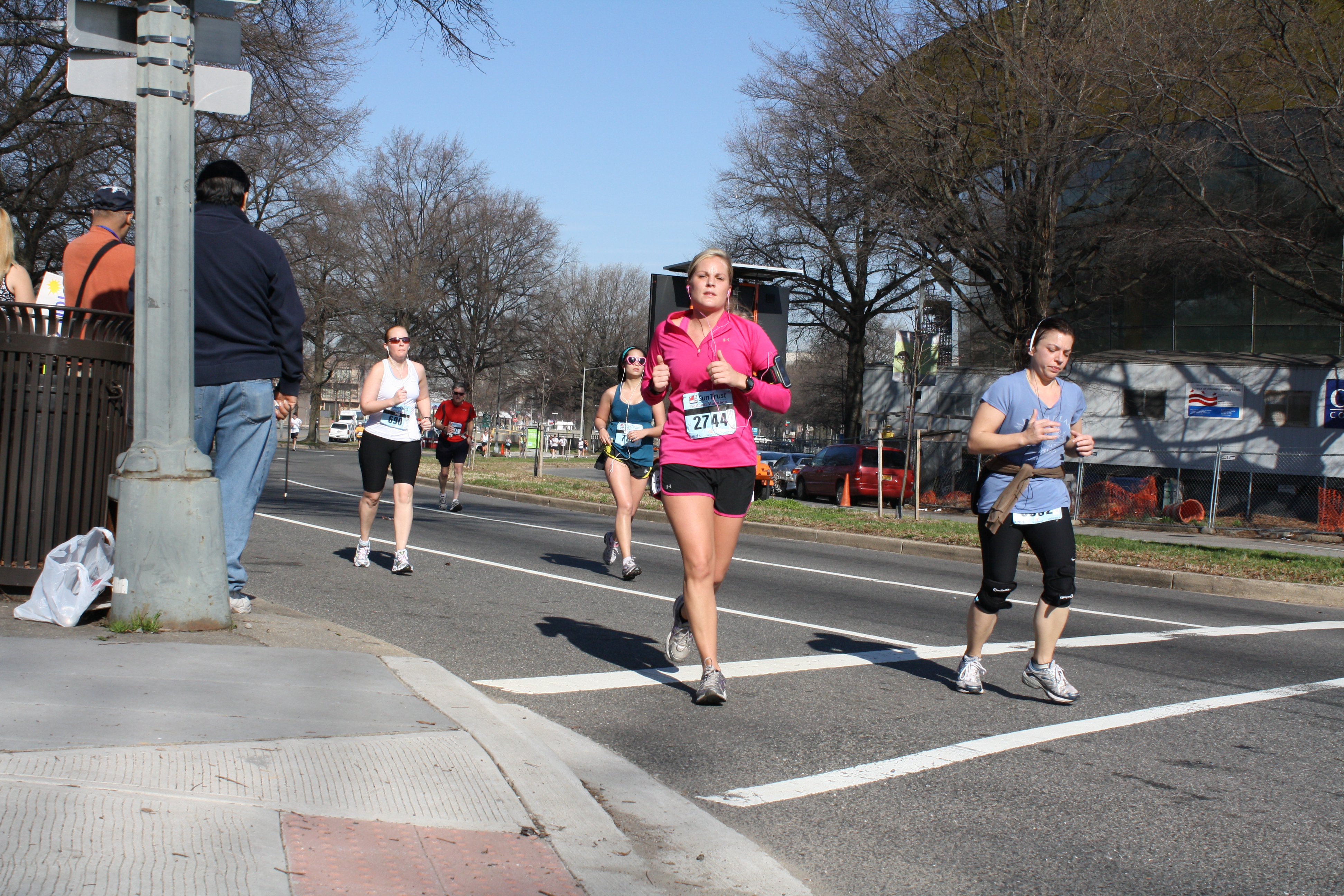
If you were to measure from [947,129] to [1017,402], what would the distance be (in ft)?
68.0

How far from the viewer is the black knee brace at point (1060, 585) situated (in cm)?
534

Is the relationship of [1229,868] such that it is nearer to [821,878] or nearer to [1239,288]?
[821,878]

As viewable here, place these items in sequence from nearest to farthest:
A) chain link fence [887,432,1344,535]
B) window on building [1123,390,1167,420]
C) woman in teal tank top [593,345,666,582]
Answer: woman in teal tank top [593,345,666,582], chain link fence [887,432,1344,535], window on building [1123,390,1167,420]

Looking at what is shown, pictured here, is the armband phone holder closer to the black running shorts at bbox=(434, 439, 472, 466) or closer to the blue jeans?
the blue jeans

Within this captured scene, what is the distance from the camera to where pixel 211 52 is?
16.5 feet

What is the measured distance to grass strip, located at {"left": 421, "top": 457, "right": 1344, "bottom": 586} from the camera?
482 inches

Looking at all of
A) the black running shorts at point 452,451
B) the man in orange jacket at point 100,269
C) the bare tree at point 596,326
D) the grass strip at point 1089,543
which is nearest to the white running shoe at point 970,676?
the man in orange jacket at point 100,269

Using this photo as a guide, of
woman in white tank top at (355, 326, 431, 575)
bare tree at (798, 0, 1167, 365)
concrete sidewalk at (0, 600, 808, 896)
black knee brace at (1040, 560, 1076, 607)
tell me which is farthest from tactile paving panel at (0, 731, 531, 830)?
bare tree at (798, 0, 1167, 365)

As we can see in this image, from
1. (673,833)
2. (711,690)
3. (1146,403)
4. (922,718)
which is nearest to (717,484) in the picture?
(711,690)

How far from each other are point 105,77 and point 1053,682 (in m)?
5.08

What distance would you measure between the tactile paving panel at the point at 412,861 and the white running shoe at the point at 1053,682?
3245 millimetres

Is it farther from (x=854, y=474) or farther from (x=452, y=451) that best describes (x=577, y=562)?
(x=854, y=474)

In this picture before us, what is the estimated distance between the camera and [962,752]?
4535 millimetres

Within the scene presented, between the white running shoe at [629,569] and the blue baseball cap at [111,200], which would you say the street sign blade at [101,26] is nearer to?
the blue baseball cap at [111,200]
